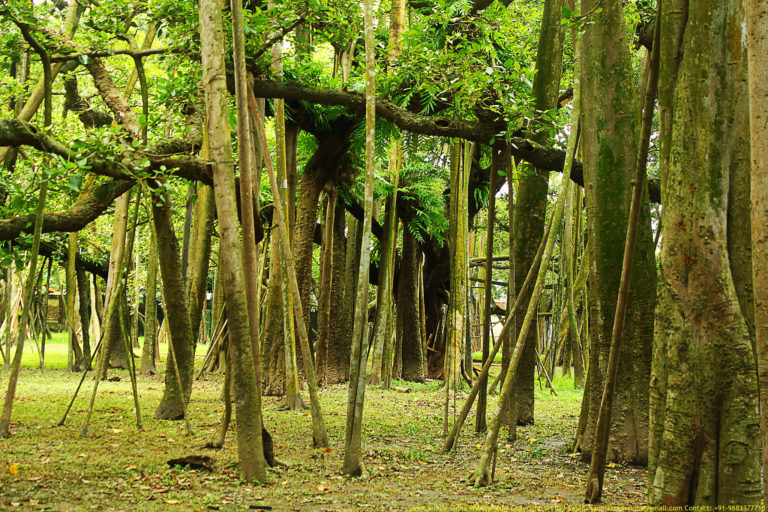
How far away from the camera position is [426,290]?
1495 centimetres

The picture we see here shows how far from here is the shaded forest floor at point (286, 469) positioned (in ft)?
13.0

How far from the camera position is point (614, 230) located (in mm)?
5500

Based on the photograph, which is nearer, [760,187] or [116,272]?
[760,187]

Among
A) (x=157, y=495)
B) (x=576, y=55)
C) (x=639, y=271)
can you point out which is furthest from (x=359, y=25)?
(x=157, y=495)

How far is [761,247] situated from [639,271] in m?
3.21

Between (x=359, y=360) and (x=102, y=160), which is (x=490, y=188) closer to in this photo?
(x=359, y=360)

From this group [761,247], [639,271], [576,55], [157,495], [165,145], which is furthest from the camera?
[576,55]

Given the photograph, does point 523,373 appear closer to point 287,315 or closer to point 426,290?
point 287,315

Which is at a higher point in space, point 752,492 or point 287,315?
point 287,315

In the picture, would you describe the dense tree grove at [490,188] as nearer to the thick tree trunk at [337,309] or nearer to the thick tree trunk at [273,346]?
the thick tree trunk at [273,346]

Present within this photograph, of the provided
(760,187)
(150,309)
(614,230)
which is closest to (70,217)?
(150,309)

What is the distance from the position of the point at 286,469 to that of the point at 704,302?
3.23 m

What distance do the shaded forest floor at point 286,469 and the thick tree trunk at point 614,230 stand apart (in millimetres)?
446

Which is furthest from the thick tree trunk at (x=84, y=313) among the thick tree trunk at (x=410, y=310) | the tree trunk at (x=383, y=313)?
the thick tree trunk at (x=410, y=310)
